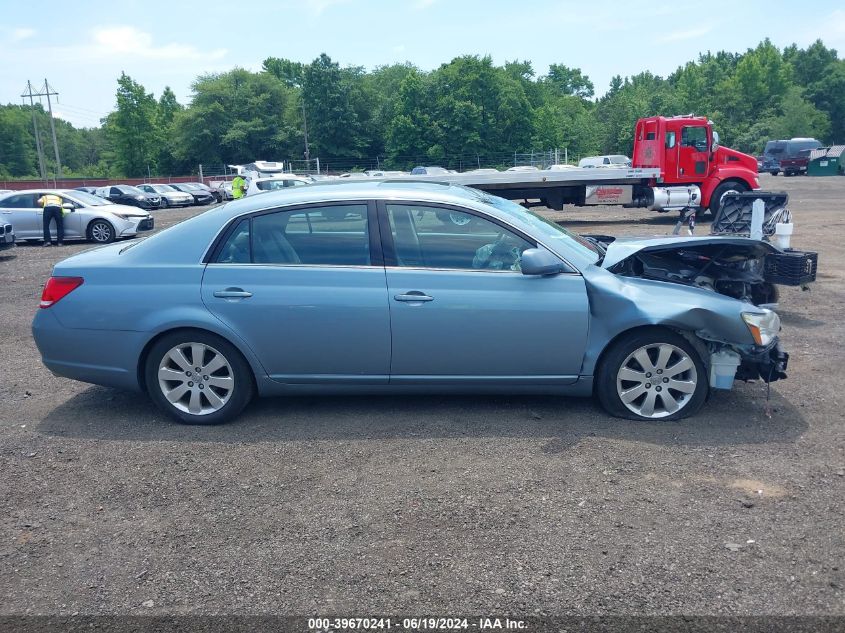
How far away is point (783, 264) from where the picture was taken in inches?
249

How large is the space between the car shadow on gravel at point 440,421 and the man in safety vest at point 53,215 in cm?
1384

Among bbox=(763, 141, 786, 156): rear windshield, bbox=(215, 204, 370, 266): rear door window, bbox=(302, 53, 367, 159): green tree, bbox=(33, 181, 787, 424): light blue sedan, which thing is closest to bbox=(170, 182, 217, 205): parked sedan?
bbox=(302, 53, 367, 159): green tree

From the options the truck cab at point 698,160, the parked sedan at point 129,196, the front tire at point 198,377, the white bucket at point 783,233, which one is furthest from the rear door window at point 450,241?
the parked sedan at point 129,196

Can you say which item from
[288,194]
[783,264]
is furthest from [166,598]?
[783,264]

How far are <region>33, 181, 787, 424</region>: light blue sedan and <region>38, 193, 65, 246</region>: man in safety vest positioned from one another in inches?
555

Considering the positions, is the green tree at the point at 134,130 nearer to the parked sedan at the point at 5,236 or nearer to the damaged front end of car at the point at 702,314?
the parked sedan at the point at 5,236

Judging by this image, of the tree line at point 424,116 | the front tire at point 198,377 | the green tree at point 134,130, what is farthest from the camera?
the green tree at point 134,130

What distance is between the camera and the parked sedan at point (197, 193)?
137 ft

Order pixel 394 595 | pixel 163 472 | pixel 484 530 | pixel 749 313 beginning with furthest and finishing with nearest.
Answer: pixel 749 313
pixel 163 472
pixel 484 530
pixel 394 595

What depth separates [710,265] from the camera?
222 inches

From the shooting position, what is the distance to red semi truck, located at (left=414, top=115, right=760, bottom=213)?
20734 mm

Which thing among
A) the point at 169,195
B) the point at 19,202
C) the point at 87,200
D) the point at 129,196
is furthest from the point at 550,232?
the point at 169,195

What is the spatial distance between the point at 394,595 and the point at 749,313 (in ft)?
10.1

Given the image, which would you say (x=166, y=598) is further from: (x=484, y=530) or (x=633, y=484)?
(x=633, y=484)
